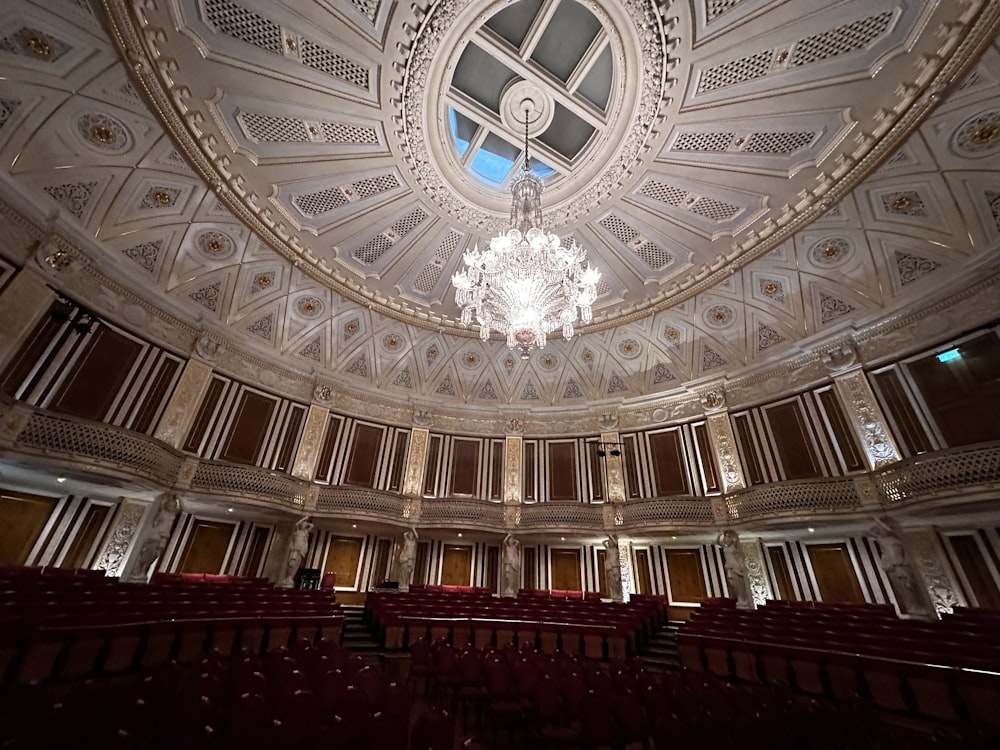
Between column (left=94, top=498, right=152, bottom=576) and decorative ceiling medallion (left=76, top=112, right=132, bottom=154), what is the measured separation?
7957 millimetres

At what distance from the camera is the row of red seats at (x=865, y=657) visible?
172 inches

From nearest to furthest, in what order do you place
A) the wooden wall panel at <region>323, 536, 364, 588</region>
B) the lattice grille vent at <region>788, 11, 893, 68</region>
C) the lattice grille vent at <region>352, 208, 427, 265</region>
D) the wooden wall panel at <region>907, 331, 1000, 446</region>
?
the lattice grille vent at <region>788, 11, 893, 68</region> → the wooden wall panel at <region>907, 331, 1000, 446</region> → the lattice grille vent at <region>352, 208, 427, 265</region> → the wooden wall panel at <region>323, 536, 364, 588</region>

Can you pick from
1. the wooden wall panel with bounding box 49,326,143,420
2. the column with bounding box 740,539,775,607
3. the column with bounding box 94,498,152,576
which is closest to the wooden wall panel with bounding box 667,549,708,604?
the column with bounding box 740,539,775,607

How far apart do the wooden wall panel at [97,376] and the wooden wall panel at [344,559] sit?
7.23 metres

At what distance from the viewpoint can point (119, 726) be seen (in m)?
1.92

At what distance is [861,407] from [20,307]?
61.7 feet

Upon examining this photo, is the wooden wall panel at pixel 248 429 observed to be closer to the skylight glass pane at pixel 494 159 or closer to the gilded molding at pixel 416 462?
the gilded molding at pixel 416 462

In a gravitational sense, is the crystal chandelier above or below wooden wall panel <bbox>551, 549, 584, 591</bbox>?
above

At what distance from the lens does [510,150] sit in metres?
10.5

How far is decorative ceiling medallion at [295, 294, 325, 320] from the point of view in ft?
40.8

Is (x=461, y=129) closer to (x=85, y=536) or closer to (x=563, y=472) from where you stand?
(x=563, y=472)

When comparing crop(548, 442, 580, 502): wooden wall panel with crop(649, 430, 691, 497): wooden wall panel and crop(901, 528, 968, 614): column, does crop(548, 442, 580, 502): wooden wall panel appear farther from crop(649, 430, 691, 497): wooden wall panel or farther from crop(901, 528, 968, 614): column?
crop(901, 528, 968, 614): column

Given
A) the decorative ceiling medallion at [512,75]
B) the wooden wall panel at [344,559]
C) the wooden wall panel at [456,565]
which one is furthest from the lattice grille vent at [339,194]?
the wooden wall panel at [456,565]

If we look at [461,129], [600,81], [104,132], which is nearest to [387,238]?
[461,129]
